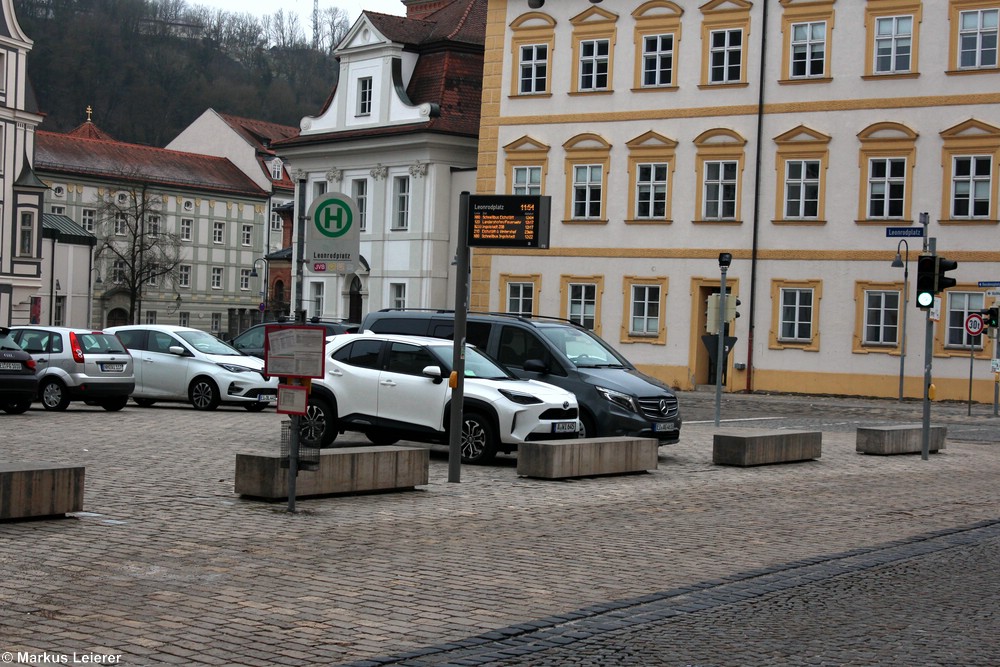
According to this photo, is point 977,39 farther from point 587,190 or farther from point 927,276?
point 927,276

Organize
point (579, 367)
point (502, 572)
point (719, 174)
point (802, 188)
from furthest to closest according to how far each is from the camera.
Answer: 1. point (719, 174)
2. point (802, 188)
3. point (579, 367)
4. point (502, 572)

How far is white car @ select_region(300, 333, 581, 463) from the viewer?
19188 millimetres

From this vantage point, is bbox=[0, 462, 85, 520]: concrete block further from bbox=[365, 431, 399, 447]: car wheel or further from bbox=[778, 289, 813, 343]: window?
bbox=[778, 289, 813, 343]: window

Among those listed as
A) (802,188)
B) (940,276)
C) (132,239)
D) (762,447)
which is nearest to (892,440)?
(940,276)

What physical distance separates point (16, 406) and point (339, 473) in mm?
12730

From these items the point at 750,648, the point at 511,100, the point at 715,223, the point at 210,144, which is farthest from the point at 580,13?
the point at 210,144

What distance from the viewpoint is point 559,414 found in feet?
63.8

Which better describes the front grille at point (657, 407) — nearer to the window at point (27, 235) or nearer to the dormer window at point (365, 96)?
the dormer window at point (365, 96)

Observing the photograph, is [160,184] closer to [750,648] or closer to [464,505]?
[464,505]

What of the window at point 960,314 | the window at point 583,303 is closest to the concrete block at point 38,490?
the window at point 960,314

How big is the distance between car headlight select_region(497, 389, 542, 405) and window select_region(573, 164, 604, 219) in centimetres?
3085

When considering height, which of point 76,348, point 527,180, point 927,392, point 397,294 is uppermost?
point 527,180

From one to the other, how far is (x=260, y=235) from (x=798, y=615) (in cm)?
10192

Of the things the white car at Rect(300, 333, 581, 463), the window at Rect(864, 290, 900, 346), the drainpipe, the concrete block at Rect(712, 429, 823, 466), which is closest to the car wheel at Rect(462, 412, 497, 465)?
the white car at Rect(300, 333, 581, 463)
